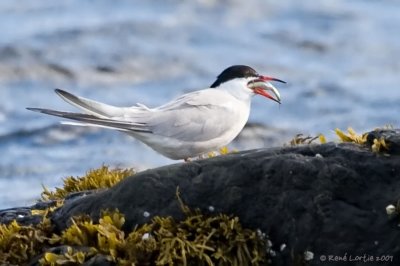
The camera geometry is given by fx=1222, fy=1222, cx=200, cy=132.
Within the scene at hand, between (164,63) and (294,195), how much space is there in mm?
13096

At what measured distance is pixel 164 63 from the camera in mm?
19469

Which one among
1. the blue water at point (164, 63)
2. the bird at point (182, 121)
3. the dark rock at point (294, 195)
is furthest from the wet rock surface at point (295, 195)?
the blue water at point (164, 63)

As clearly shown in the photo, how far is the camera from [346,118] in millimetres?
16672

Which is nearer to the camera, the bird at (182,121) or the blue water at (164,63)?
the bird at (182,121)

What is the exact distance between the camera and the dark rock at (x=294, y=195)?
636 cm

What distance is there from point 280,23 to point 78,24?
3547 millimetres

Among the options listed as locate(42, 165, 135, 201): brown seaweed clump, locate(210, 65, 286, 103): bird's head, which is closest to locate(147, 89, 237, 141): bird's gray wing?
locate(210, 65, 286, 103): bird's head

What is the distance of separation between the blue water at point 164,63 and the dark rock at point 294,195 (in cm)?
652

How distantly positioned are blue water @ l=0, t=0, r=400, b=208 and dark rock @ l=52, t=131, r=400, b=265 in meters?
6.52

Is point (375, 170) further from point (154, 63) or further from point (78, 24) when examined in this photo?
point (78, 24)

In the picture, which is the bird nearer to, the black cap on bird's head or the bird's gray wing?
the bird's gray wing

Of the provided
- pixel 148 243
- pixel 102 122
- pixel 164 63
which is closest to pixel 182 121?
pixel 102 122

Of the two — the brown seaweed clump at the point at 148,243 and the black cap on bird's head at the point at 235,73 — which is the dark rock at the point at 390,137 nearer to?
the brown seaweed clump at the point at 148,243

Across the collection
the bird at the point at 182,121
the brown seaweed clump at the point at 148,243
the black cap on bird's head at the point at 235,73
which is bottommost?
the brown seaweed clump at the point at 148,243
